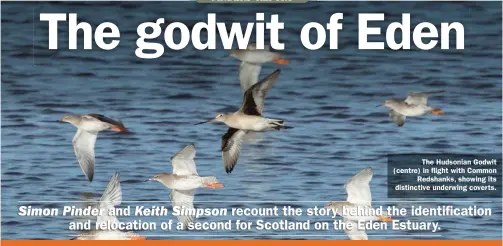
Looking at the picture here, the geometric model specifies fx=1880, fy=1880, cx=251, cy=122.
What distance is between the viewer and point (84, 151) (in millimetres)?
14219

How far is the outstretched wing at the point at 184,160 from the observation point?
14.1 m

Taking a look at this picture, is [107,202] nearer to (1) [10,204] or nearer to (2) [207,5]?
(1) [10,204]

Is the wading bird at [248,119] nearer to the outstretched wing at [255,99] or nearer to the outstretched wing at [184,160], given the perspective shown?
the outstretched wing at [255,99]

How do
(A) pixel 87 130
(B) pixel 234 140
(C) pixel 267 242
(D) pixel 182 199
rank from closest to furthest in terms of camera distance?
(C) pixel 267 242 → (D) pixel 182 199 → (A) pixel 87 130 → (B) pixel 234 140

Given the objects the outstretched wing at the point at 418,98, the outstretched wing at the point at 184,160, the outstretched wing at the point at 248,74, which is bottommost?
the outstretched wing at the point at 184,160

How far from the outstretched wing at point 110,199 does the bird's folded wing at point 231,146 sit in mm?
836

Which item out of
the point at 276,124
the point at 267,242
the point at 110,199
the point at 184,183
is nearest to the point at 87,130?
the point at 110,199

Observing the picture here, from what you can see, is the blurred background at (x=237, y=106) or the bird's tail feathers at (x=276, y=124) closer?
the blurred background at (x=237, y=106)

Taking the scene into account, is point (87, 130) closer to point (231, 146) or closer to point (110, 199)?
point (110, 199)

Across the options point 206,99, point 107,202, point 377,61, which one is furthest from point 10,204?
point 377,61

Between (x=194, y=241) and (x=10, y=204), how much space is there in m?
1.40

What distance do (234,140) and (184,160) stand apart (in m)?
0.43

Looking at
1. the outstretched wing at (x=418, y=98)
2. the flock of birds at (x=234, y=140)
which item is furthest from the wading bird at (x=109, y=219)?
the outstretched wing at (x=418, y=98)

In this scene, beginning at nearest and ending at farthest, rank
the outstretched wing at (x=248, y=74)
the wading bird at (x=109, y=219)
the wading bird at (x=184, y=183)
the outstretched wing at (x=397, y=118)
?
the wading bird at (x=109, y=219), the wading bird at (x=184, y=183), the outstretched wing at (x=248, y=74), the outstretched wing at (x=397, y=118)
